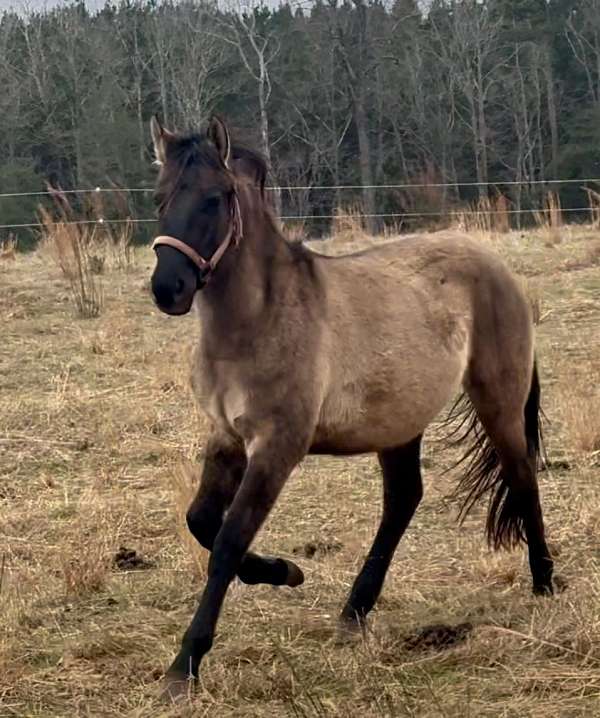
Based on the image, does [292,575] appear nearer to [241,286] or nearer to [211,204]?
[241,286]

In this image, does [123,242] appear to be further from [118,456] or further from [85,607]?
[85,607]

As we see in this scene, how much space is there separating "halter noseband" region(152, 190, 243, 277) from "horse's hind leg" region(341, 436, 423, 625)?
4.02 ft

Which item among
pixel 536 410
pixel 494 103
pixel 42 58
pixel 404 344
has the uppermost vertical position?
pixel 42 58

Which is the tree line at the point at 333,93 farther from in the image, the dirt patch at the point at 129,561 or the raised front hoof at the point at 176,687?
the raised front hoof at the point at 176,687

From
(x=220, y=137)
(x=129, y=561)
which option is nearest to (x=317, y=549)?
(x=129, y=561)

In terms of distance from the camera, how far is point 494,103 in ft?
126

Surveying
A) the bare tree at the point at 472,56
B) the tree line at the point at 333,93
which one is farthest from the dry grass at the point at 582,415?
the bare tree at the point at 472,56

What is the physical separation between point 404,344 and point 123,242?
396 inches

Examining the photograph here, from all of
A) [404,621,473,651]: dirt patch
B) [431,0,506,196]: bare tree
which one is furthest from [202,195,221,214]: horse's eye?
[431,0,506,196]: bare tree

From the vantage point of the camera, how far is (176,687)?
11.1 ft

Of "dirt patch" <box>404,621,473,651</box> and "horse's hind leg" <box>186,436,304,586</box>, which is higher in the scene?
"horse's hind leg" <box>186,436,304,586</box>

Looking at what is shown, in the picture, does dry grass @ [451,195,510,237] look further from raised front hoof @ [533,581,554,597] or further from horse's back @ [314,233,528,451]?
raised front hoof @ [533,581,554,597]

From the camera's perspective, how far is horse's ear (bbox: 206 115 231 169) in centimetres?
382

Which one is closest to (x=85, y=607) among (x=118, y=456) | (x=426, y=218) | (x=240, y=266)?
(x=240, y=266)
